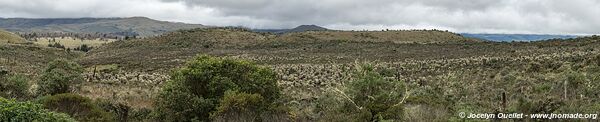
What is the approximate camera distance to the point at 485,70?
3869cm

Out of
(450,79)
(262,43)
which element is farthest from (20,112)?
(262,43)

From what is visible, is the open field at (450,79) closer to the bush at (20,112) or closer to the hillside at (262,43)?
the hillside at (262,43)

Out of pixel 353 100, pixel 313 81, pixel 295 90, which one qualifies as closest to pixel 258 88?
pixel 353 100

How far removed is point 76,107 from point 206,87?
5.07 metres

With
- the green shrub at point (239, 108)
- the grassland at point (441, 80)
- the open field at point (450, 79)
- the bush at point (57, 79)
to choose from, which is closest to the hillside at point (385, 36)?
the grassland at point (441, 80)

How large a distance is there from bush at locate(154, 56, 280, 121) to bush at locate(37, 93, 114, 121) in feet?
6.85

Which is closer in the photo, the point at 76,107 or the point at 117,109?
the point at 76,107

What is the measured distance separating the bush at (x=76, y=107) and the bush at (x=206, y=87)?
6.85 feet

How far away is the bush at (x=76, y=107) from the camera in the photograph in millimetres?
→ 21781

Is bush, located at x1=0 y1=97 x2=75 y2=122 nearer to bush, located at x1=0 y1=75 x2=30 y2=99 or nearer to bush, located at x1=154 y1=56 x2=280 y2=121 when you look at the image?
bush, located at x1=154 y1=56 x2=280 y2=121

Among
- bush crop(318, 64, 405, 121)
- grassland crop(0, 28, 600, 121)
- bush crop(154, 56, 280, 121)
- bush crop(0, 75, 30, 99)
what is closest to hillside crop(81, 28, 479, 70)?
grassland crop(0, 28, 600, 121)

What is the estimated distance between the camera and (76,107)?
22.6 m

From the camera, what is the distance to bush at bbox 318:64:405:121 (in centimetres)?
1750

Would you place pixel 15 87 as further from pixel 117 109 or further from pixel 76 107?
pixel 76 107
